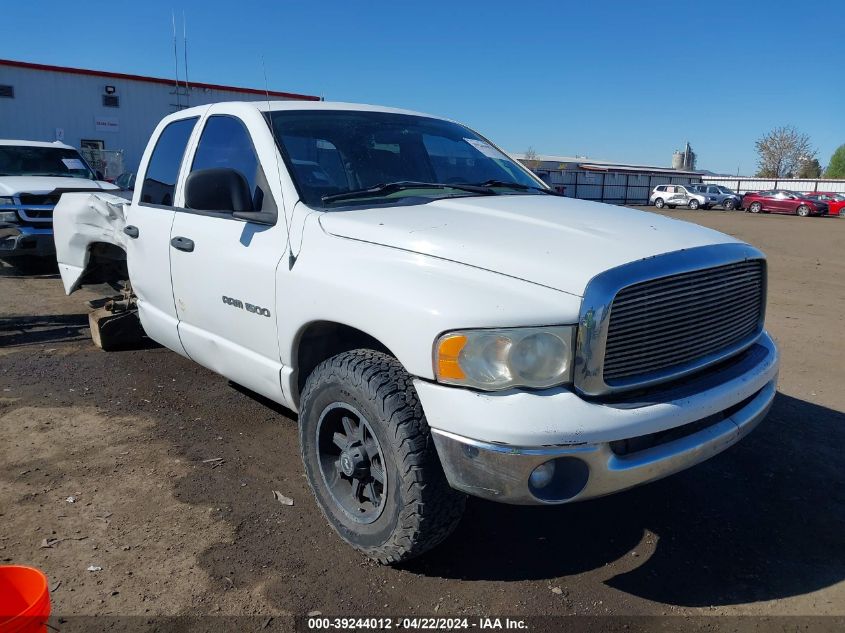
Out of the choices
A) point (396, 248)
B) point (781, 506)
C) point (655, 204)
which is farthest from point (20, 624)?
point (655, 204)

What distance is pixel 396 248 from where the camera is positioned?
104 inches

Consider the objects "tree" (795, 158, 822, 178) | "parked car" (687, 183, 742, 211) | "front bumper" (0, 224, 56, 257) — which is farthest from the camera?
"tree" (795, 158, 822, 178)

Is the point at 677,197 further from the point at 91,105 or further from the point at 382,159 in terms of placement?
the point at 382,159

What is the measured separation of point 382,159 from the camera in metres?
3.62

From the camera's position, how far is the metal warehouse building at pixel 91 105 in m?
23.0

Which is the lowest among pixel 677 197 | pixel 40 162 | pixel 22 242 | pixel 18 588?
pixel 677 197

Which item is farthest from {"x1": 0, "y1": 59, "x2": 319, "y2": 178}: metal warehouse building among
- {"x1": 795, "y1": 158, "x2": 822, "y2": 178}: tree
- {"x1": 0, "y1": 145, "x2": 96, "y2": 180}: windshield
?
{"x1": 795, "y1": 158, "x2": 822, "y2": 178}: tree

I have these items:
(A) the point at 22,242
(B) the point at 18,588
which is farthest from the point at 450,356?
(A) the point at 22,242

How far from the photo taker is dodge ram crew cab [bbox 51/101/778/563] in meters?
2.27

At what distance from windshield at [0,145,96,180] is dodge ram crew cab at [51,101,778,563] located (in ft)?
27.3

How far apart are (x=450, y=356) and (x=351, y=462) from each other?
0.77m

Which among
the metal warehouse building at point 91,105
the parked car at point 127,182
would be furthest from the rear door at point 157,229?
the metal warehouse building at point 91,105

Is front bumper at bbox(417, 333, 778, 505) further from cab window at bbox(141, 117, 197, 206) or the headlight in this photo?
cab window at bbox(141, 117, 197, 206)

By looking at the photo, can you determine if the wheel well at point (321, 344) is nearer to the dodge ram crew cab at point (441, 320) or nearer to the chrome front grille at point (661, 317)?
the dodge ram crew cab at point (441, 320)
